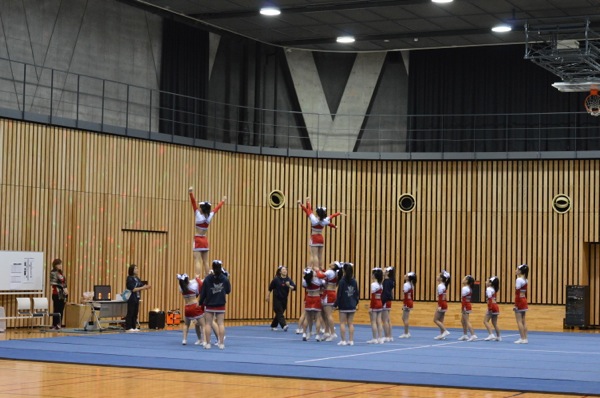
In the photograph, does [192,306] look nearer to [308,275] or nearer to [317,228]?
[308,275]

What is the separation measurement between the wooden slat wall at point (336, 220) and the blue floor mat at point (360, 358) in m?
4.31

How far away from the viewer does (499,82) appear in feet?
105

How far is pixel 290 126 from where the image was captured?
32.3 m

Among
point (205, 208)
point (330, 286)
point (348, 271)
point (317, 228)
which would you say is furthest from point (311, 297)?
point (205, 208)

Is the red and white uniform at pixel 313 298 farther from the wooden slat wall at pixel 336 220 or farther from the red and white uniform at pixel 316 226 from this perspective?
the wooden slat wall at pixel 336 220

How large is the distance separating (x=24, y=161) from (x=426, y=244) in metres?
13.2

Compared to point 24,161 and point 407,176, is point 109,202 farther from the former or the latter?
point 407,176

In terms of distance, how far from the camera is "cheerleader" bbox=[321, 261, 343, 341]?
22078mm

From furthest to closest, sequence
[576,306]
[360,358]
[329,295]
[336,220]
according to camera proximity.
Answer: [336,220] < [576,306] < [329,295] < [360,358]

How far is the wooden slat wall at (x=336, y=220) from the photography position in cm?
2702

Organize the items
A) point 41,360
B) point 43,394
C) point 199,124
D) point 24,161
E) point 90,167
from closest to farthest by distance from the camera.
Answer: point 43,394
point 41,360
point 24,161
point 90,167
point 199,124

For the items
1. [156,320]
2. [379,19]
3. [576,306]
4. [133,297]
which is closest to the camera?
[133,297]

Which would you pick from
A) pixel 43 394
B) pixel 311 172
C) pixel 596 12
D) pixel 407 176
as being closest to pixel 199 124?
pixel 311 172

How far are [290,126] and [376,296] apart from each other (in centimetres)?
1131
